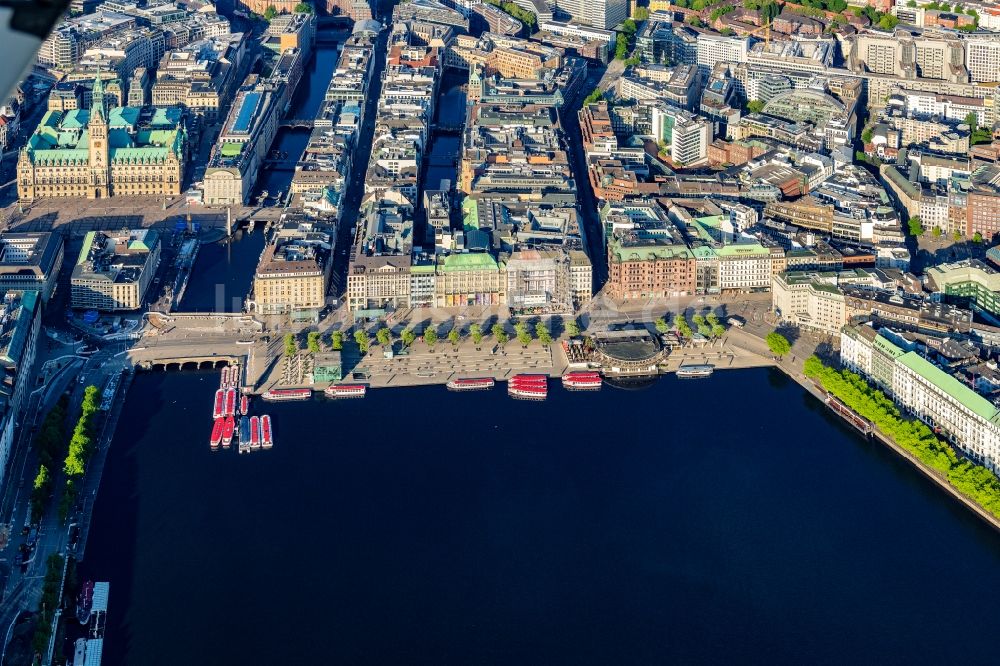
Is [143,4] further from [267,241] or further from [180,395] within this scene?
[180,395]

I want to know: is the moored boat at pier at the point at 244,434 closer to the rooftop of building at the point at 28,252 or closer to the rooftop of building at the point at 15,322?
the rooftop of building at the point at 15,322

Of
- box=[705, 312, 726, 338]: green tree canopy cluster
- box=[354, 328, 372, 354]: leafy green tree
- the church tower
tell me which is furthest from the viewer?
the church tower

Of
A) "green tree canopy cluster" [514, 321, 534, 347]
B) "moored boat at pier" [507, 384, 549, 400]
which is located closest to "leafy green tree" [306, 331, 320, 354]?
"moored boat at pier" [507, 384, 549, 400]

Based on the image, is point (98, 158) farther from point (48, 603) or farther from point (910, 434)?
point (910, 434)

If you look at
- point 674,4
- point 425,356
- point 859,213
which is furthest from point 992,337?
point 674,4

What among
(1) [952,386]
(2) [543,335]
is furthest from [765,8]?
(1) [952,386]

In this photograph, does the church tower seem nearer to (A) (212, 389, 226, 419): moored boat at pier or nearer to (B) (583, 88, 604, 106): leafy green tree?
(A) (212, 389, 226, 419): moored boat at pier
